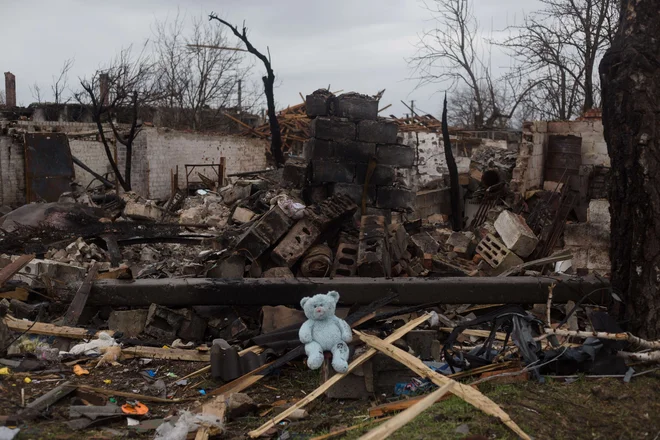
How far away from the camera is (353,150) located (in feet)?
31.7

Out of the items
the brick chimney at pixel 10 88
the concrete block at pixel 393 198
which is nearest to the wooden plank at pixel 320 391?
the concrete block at pixel 393 198

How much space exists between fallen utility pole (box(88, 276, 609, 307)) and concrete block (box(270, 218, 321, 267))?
99 centimetres

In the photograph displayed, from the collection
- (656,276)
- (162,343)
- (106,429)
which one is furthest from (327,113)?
(106,429)

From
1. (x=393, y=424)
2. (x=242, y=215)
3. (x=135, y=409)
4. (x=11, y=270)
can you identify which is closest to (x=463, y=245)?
(x=242, y=215)

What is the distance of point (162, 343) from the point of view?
6.04 meters

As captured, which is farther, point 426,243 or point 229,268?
point 426,243

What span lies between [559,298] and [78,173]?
600 inches

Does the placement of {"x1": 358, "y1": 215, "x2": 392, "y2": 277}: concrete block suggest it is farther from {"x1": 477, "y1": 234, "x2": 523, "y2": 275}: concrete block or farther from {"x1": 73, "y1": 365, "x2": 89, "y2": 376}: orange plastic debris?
{"x1": 73, "y1": 365, "x2": 89, "y2": 376}: orange plastic debris

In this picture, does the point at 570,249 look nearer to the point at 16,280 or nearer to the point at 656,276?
the point at 656,276

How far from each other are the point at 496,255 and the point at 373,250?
310 cm

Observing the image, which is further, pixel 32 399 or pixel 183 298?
pixel 183 298

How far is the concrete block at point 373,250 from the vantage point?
7.33 metres

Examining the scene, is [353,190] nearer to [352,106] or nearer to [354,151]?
[354,151]

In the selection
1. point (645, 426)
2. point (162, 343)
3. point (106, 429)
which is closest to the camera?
point (645, 426)
